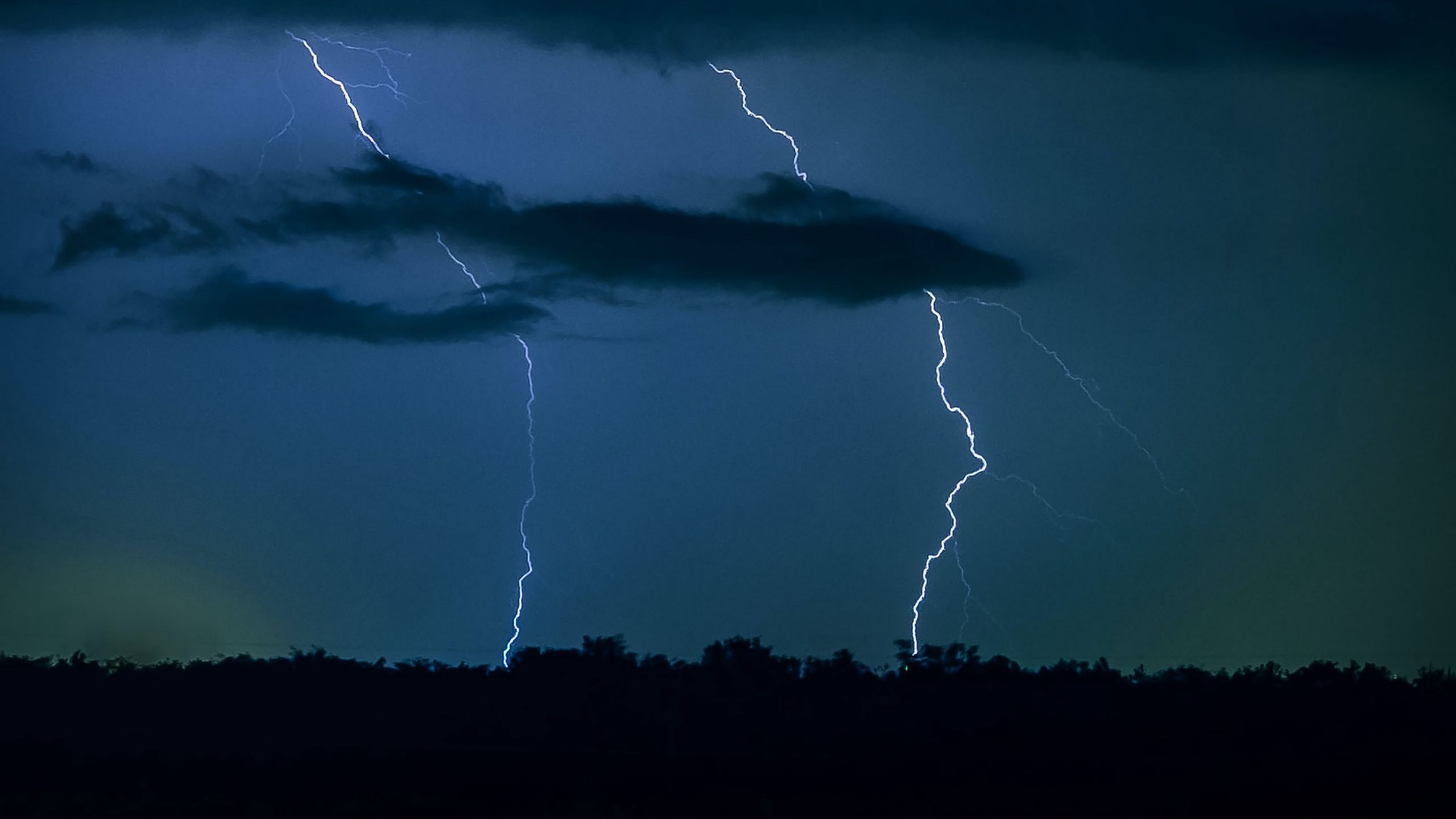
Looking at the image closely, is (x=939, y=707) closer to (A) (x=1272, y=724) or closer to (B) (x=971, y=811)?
(A) (x=1272, y=724)

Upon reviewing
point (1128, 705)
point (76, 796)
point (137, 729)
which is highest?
point (1128, 705)

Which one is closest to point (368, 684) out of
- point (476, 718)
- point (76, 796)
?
point (476, 718)

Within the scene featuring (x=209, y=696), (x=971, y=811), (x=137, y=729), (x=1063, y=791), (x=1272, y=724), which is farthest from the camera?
(x=209, y=696)

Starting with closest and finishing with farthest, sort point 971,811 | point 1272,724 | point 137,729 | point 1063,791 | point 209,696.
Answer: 1. point 971,811
2. point 1063,791
3. point 137,729
4. point 1272,724
5. point 209,696

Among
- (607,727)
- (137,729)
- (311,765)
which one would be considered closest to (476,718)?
(607,727)

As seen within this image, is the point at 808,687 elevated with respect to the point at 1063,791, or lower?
elevated

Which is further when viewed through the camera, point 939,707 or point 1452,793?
point 939,707

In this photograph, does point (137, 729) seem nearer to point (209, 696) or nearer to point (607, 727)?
point (209, 696)
